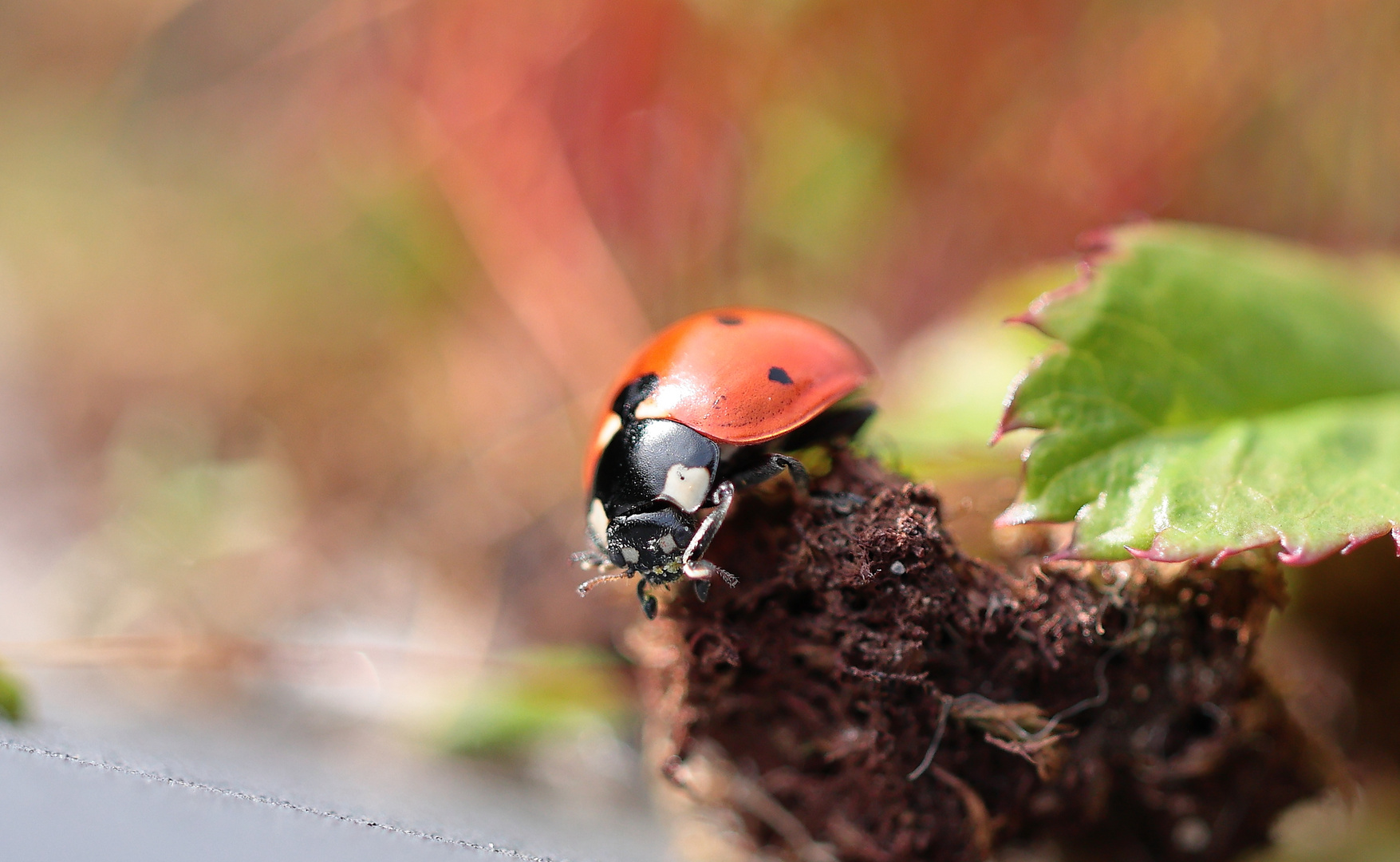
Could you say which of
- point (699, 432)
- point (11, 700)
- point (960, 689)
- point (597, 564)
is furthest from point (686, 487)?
point (11, 700)

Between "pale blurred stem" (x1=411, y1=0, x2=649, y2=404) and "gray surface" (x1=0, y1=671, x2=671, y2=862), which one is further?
"pale blurred stem" (x1=411, y1=0, x2=649, y2=404)

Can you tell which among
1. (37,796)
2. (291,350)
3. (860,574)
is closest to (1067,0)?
(860,574)

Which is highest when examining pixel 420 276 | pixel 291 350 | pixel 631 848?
pixel 420 276

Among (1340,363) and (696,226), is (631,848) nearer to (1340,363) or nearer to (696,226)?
(1340,363)

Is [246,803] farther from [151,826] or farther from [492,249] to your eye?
[492,249]

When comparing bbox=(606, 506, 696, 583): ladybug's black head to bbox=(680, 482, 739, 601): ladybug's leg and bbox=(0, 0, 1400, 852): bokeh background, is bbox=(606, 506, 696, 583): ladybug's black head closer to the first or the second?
A: bbox=(680, 482, 739, 601): ladybug's leg

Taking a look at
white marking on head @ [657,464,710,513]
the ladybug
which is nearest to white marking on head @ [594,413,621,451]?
the ladybug

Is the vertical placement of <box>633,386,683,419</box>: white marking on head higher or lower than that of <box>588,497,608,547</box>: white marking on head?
higher

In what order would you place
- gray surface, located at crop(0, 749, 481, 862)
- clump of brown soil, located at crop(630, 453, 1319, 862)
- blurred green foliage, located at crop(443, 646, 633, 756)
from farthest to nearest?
blurred green foliage, located at crop(443, 646, 633, 756)
clump of brown soil, located at crop(630, 453, 1319, 862)
gray surface, located at crop(0, 749, 481, 862)
